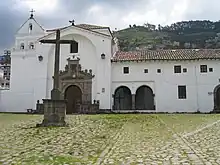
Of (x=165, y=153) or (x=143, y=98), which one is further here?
(x=143, y=98)

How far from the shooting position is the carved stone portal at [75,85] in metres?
29.3

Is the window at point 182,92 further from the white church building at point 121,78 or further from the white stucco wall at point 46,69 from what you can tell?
the white stucco wall at point 46,69

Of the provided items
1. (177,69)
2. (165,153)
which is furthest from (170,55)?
(165,153)

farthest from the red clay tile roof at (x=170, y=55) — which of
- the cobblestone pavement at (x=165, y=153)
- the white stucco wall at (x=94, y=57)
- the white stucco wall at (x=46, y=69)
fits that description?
the cobblestone pavement at (x=165, y=153)

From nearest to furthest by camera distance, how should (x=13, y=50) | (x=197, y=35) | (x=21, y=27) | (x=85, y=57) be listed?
(x=85, y=57), (x=13, y=50), (x=21, y=27), (x=197, y=35)

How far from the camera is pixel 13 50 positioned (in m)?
34.1

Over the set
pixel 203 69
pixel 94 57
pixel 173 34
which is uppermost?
pixel 173 34

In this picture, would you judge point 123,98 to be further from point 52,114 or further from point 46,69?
point 52,114

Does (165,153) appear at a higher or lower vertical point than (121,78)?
lower

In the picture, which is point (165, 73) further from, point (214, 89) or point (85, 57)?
point (85, 57)

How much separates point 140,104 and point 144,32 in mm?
71506

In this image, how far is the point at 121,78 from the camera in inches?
1157

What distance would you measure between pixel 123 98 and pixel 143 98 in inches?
81.8

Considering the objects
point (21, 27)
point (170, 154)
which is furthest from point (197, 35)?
point (170, 154)
